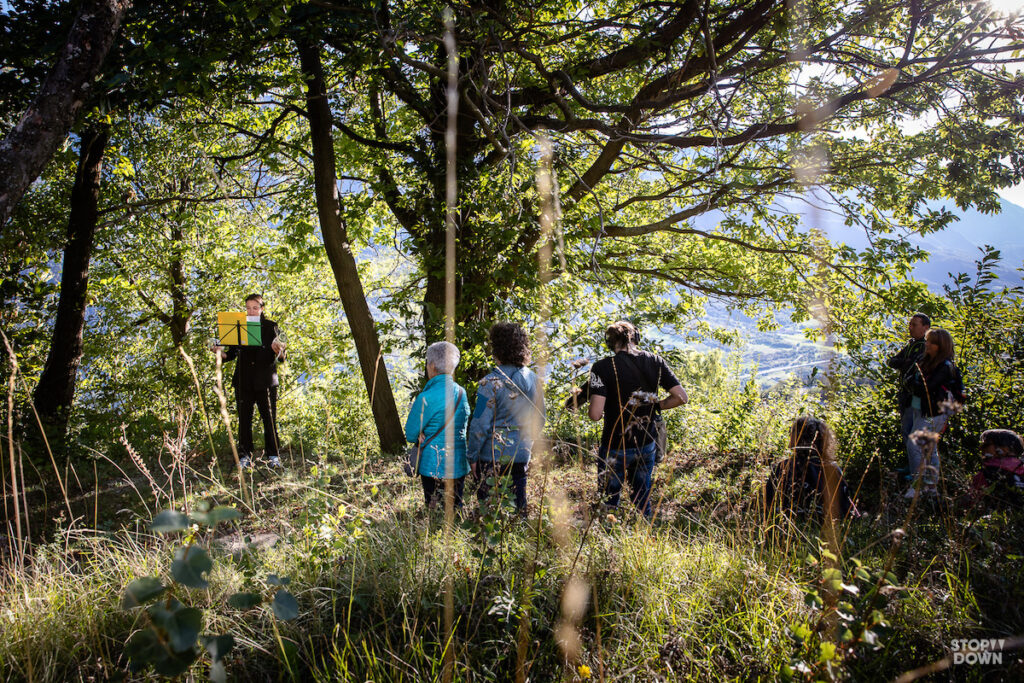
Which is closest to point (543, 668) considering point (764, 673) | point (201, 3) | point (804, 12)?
point (764, 673)

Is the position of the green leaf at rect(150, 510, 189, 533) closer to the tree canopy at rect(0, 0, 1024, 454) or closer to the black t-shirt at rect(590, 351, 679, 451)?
the tree canopy at rect(0, 0, 1024, 454)

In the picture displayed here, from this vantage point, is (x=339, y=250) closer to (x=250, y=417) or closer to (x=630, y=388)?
(x=250, y=417)

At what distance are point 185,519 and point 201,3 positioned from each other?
5612mm

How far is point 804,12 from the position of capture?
568 centimetres

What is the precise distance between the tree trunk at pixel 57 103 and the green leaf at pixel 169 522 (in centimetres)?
326

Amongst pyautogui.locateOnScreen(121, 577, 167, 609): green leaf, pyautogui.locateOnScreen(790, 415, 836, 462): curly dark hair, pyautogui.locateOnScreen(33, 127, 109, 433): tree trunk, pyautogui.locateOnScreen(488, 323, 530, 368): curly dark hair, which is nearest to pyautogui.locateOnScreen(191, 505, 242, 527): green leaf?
pyautogui.locateOnScreen(121, 577, 167, 609): green leaf

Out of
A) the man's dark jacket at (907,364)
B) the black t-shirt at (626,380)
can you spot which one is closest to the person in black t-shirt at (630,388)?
the black t-shirt at (626,380)

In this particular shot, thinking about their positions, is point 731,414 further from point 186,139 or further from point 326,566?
point 186,139

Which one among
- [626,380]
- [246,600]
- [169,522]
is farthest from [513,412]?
[169,522]

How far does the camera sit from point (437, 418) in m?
3.75

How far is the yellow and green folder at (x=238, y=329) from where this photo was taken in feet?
18.6

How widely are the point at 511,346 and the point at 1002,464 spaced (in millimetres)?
4046

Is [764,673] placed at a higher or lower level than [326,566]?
lower

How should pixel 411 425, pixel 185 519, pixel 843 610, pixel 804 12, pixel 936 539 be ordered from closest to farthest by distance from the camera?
1. pixel 185 519
2. pixel 843 610
3. pixel 936 539
4. pixel 411 425
5. pixel 804 12
